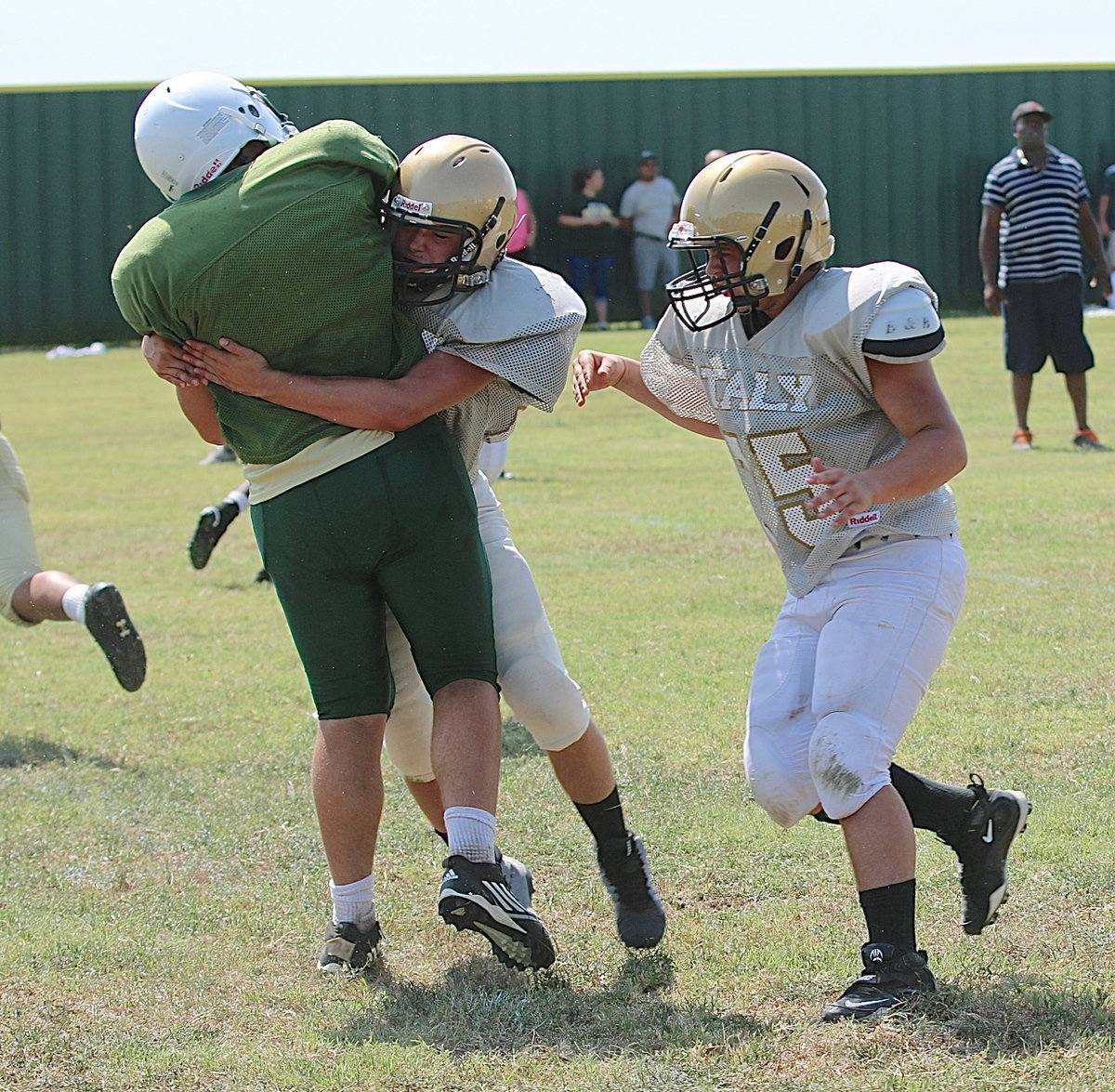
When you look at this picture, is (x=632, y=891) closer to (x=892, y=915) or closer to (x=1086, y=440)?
(x=892, y=915)

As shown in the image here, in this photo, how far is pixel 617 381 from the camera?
364 cm

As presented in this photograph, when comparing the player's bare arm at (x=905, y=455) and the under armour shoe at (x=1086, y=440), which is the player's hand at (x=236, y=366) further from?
the under armour shoe at (x=1086, y=440)

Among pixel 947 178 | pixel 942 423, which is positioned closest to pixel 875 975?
pixel 942 423

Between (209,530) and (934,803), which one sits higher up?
(934,803)

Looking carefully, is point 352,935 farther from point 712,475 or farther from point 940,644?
point 712,475

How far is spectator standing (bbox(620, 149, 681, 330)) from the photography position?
20141 millimetres

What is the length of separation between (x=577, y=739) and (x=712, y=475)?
7403 mm

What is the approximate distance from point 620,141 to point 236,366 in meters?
19.1

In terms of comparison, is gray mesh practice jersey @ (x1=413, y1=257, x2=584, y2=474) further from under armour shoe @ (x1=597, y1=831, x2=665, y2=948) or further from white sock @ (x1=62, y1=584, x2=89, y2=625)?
white sock @ (x1=62, y1=584, x2=89, y2=625)

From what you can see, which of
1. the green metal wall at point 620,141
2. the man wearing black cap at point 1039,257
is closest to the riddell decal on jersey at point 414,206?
the man wearing black cap at point 1039,257

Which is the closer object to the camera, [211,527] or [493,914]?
[493,914]

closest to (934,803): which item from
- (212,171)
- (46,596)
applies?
(212,171)

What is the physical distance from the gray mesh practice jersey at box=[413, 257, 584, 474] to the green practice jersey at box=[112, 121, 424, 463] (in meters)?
0.11

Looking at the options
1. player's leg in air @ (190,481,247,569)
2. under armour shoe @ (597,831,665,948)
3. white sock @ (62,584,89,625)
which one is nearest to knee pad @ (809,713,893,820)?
under armour shoe @ (597,831,665,948)
